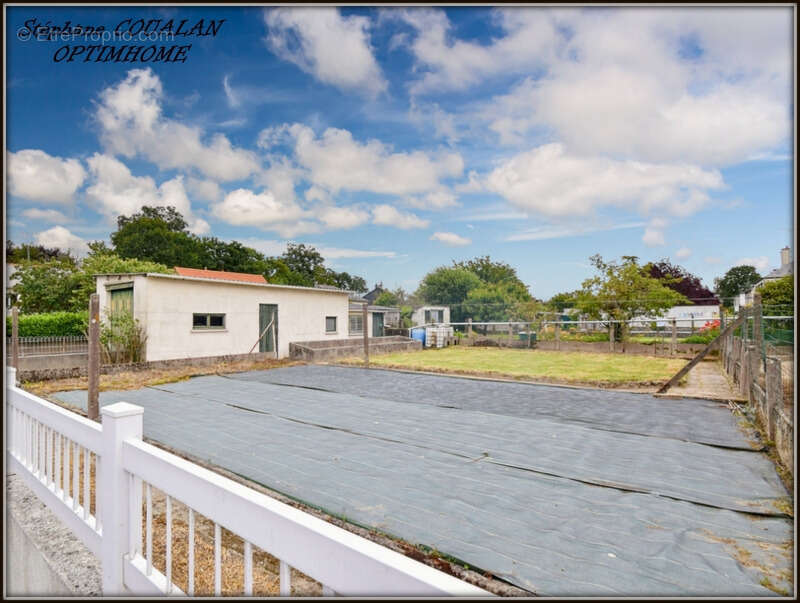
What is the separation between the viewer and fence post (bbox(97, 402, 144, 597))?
1959mm

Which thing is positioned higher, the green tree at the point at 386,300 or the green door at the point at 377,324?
the green tree at the point at 386,300

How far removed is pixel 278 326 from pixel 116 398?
279 inches

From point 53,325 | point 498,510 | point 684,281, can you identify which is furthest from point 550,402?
point 684,281

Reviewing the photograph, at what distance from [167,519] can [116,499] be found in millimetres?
470

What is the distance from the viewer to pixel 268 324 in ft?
44.9

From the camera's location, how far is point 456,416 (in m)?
5.74

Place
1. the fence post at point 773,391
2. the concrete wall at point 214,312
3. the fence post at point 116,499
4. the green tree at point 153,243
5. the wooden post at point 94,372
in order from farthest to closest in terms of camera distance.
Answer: the green tree at point 153,243 → the concrete wall at point 214,312 → the wooden post at point 94,372 → the fence post at point 773,391 → the fence post at point 116,499

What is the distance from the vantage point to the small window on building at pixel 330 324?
625 inches

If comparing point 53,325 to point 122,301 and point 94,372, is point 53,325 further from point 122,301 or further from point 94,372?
point 94,372

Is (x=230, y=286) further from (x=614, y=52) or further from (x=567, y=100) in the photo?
(x=614, y=52)

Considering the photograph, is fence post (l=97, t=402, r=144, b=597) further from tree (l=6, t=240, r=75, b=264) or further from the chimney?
tree (l=6, t=240, r=75, b=264)

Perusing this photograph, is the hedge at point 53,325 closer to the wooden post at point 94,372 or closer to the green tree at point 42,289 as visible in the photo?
the green tree at point 42,289

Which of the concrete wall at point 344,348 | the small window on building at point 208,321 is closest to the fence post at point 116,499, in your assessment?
the small window on building at point 208,321

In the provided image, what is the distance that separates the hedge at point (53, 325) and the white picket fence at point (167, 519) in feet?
41.6
